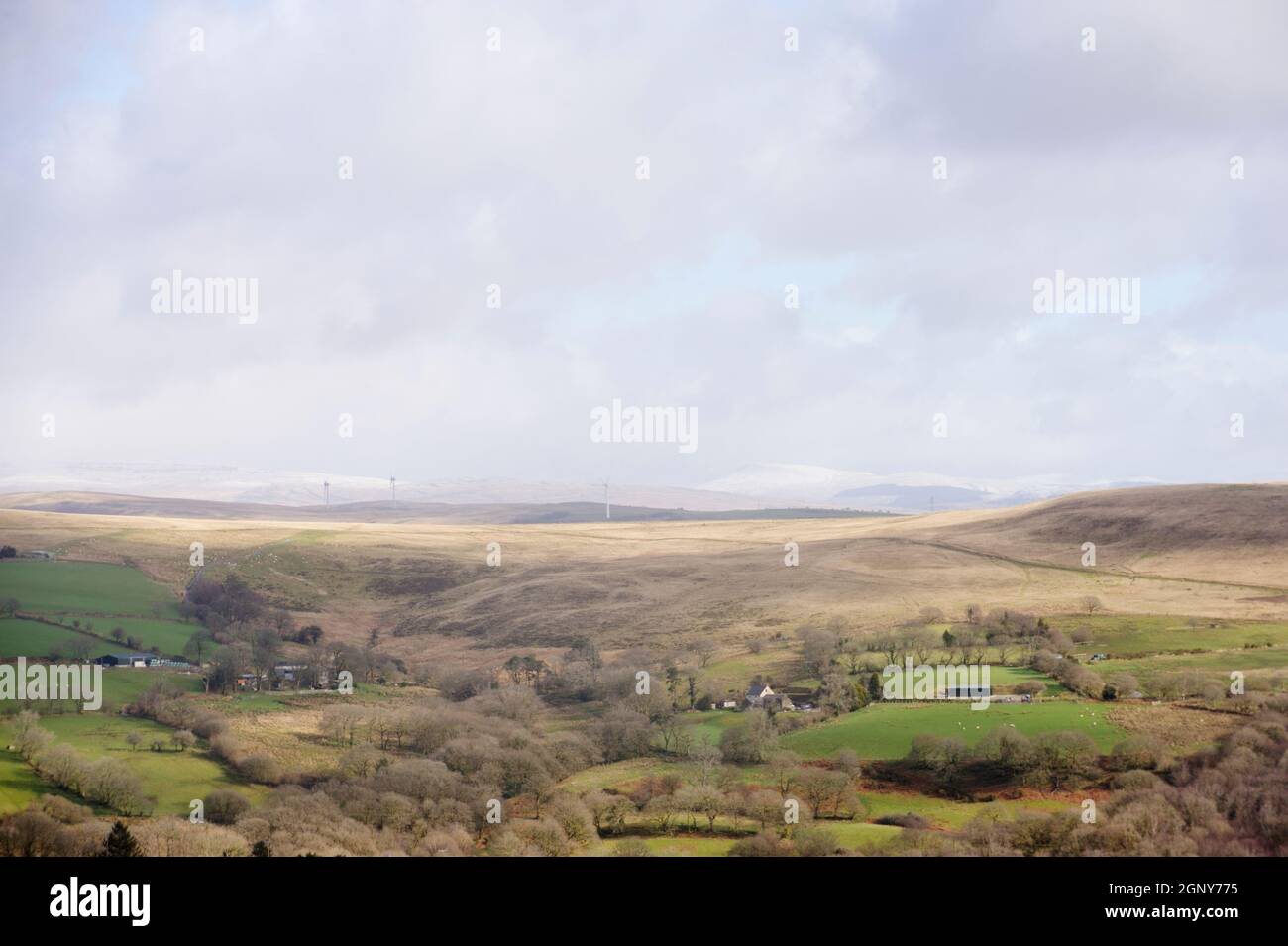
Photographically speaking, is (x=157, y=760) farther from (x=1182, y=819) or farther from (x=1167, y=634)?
(x=1167, y=634)

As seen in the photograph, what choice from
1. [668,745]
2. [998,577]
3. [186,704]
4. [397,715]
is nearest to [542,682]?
[397,715]

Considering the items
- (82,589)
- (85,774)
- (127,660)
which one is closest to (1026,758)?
(85,774)

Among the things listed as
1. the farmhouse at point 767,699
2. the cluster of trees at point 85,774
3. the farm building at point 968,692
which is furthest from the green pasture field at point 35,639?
the farm building at point 968,692

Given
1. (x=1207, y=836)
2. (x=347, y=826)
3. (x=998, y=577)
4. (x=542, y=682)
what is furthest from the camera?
(x=998, y=577)

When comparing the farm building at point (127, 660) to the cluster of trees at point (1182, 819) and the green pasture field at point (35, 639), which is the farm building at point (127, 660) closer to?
the green pasture field at point (35, 639)

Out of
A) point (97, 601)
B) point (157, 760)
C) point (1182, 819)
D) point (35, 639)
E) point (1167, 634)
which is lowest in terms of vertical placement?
point (157, 760)
